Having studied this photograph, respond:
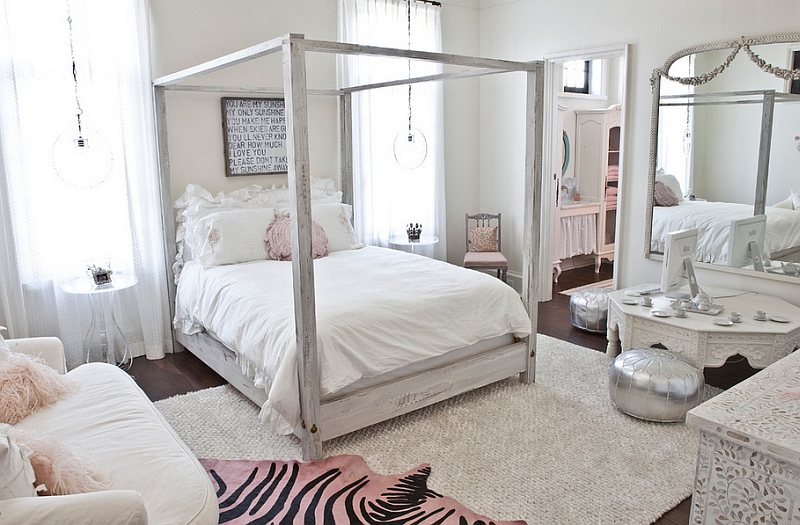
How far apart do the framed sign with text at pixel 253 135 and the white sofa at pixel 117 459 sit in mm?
2173

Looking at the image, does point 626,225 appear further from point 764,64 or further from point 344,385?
point 344,385

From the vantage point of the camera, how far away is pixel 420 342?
3.19 meters

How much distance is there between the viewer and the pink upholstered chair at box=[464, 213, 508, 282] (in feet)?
17.7

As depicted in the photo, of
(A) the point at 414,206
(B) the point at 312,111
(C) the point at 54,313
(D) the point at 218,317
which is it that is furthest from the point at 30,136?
(A) the point at 414,206

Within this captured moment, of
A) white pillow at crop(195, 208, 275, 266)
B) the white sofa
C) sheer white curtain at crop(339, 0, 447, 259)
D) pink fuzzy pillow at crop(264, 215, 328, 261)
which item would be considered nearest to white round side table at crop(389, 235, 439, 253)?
sheer white curtain at crop(339, 0, 447, 259)

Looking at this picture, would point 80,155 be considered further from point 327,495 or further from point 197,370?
point 327,495

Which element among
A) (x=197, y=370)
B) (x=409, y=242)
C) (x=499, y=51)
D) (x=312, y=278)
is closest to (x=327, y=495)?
(x=312, y=278)

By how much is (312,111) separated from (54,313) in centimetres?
233

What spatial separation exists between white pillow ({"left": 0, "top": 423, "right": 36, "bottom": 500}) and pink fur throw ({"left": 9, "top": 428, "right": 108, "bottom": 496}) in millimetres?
48

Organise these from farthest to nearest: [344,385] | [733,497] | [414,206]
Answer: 1. [414,206]
2. [344,385]
3. [733,497]

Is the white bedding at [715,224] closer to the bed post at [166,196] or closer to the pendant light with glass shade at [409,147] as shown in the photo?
the pendant light with glass shade at [409,147]

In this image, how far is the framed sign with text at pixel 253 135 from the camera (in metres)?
4.54

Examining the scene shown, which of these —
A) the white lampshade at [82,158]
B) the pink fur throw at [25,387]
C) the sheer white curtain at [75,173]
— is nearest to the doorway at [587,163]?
the sheer white curtain at [75,173]

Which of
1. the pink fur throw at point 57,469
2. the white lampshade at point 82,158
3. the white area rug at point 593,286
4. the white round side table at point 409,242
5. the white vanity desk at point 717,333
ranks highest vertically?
the white lampshade at point 82,158
